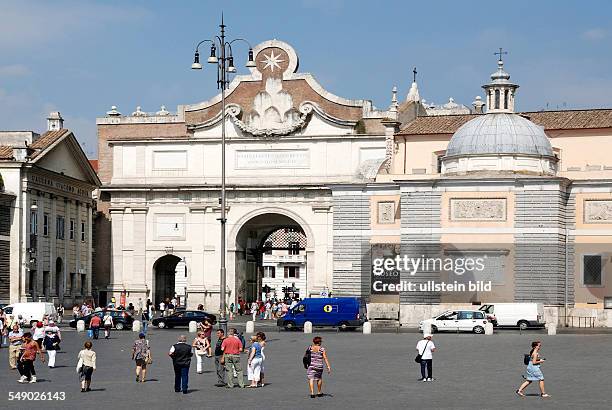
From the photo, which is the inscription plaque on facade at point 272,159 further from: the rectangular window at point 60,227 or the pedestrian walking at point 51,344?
the pedestrian walking at point 51,344

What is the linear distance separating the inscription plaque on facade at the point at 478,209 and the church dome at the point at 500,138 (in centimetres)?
258

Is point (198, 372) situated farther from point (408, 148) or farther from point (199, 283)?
point (199, 283)

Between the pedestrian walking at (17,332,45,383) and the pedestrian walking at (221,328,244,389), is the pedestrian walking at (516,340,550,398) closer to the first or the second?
the pedestrian walking at (221,328,244,389)

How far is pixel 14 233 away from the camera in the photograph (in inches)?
2852

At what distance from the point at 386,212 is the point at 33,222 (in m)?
19.8

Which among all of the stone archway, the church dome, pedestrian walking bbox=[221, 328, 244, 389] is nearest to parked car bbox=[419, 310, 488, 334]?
the church dome

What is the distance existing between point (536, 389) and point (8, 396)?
10.6m

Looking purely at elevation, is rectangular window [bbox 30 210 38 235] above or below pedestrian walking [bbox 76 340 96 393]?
above

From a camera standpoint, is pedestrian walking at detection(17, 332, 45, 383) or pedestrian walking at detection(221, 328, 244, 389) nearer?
pedestrian walking at detection(221, 328, 244, 389)

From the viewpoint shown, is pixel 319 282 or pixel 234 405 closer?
pixel 234 405

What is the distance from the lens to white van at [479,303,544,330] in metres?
59.6

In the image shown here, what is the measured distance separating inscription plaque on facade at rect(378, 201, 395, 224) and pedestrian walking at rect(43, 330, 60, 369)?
92.1ft

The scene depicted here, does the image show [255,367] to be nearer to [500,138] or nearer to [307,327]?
[307,327]

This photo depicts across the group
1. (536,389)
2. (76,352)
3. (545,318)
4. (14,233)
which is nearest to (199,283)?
(14,233)
